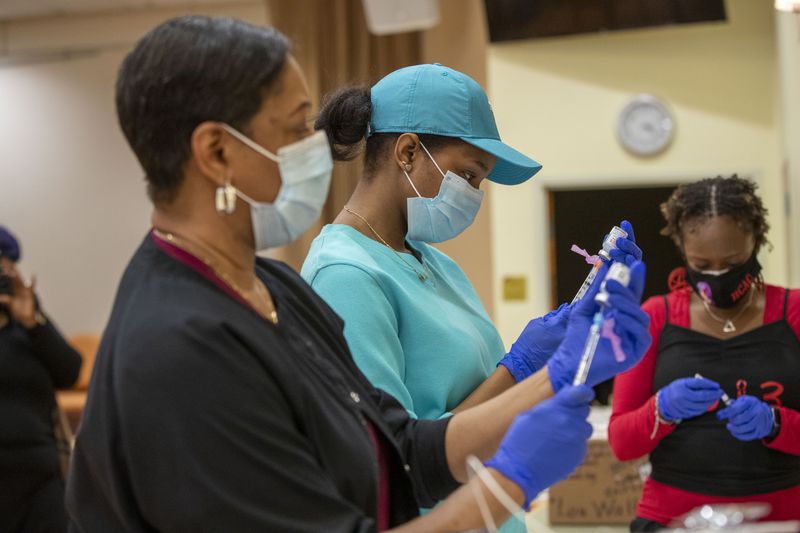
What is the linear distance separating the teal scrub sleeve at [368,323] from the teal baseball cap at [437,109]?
1.07 ft

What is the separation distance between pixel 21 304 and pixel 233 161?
2.29 meters

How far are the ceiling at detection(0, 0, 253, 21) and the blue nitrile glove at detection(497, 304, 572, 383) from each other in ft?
20.7

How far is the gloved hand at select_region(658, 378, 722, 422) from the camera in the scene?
217 cm

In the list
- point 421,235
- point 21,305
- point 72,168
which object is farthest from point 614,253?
point 72,168

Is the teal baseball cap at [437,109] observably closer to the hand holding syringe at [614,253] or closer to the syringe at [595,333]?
the hand holding syringe at [614,253]

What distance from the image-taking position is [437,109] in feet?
5.59

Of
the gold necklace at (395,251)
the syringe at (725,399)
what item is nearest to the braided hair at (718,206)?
the syringe at (725,399)

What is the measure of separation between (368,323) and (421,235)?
12.5 inches

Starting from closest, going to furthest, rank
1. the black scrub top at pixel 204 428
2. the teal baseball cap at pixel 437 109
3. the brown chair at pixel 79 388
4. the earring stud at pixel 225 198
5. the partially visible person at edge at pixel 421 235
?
1. the black scrub top at pixel 204 428
2. the earring stud at pixel 225 198
3. the partially visible person at edge at pixel 421 235
4. the teal baseball cap at pixel 437 109
5. the brown chair at pixel 79 388

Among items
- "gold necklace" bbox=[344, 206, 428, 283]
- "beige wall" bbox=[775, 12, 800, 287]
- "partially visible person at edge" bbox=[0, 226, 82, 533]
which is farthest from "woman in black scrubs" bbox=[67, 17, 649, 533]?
"beige wall" bbox=[775, 12, 800, 287]

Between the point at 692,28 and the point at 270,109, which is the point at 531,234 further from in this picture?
the point at 270,109

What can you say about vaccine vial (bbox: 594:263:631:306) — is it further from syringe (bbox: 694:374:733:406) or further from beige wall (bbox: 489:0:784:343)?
beige wall (bbox: 489:0:784:343)

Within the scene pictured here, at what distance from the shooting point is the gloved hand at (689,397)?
2172 millimetres

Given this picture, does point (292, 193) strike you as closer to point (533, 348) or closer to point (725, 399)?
point (533, 348)
